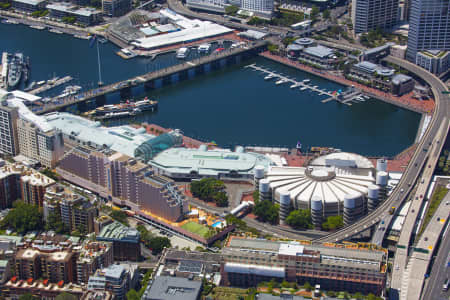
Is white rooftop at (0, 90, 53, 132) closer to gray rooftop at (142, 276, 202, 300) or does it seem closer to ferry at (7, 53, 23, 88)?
ferry at (7, 53, 23, 88)

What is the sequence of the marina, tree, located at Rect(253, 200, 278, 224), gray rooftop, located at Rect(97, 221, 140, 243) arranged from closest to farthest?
1. gray rooftop, located at Rect(97, 221, 140, 243)
2. tree, located at Rect(253, 200, 278, 224)
3. the marina

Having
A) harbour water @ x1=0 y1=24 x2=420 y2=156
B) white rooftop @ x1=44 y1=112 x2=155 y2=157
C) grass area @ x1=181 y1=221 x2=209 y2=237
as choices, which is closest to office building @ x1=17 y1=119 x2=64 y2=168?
white rooftop @ x1=44 y1=112 x2=155 y2=157

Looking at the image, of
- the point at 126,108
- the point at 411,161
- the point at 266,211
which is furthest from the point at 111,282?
the point at 126,108

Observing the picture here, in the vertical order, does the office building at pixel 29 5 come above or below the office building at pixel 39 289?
above

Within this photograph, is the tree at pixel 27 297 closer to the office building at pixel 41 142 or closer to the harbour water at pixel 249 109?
the office building at pixel 41 142

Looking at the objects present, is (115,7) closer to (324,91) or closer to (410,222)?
(324,91)

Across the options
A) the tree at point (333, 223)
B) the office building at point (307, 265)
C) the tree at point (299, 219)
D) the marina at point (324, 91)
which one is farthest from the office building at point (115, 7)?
the office building at point (307, 265)
